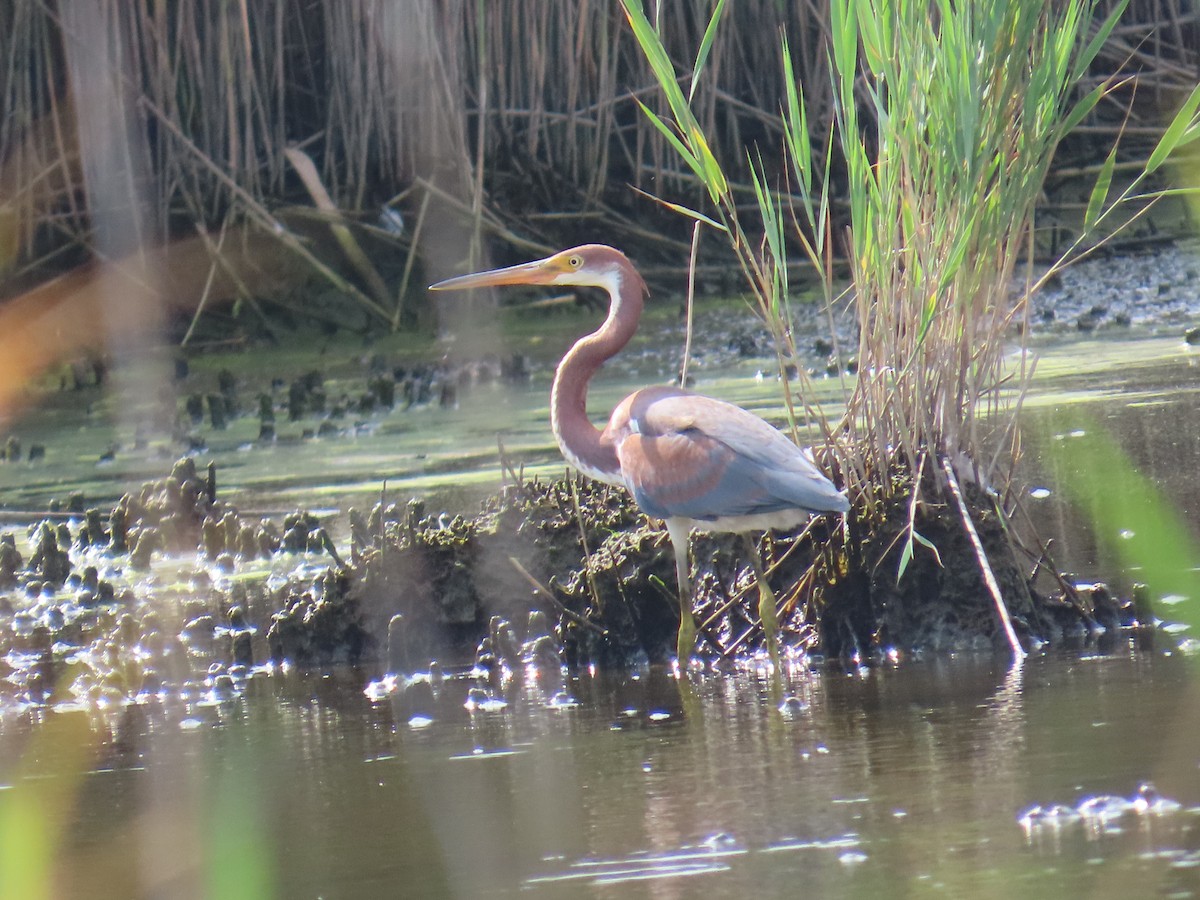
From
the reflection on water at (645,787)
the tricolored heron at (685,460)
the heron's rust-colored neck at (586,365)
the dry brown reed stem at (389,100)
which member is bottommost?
the reflection on water at (645,787)

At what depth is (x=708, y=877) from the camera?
2.97m

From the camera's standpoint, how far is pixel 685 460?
4766mm

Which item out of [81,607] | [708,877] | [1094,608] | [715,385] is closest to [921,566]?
[1094,608]

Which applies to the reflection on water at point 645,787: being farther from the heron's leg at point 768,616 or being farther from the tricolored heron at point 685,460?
the tricolored heron at point 685,460

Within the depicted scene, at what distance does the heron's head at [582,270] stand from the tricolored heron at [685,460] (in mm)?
32

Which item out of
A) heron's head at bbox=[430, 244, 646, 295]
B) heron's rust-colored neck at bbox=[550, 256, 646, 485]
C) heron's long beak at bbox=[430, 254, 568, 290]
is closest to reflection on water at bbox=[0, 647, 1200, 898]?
heron's rust-colored neck at bbox=[550, 256, 646, 485]

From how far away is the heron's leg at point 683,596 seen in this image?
478 cm

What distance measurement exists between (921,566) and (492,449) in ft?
12.1

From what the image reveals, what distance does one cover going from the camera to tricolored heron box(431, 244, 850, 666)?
4.57 metres

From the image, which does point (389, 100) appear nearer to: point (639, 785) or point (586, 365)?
point (586, 365)

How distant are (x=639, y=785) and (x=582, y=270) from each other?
92.0 inches

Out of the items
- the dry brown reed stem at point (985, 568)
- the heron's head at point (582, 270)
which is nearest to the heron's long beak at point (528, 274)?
the heron's head at point (582, 270)

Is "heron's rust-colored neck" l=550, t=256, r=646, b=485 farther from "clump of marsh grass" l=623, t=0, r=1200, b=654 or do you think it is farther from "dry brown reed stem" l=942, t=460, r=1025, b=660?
"dry brown reed stem" l=942, t=460, r=1025, b=660

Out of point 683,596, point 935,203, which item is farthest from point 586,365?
point 935,203
